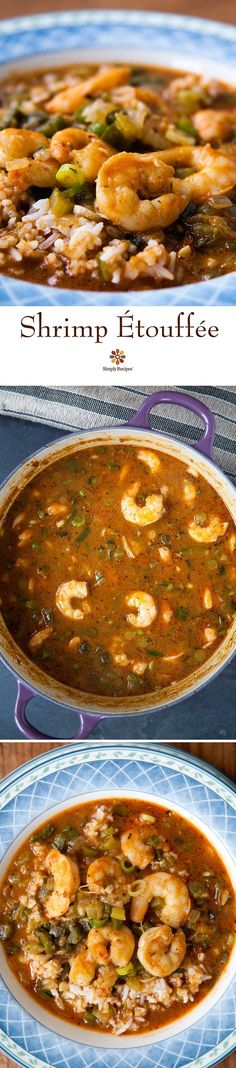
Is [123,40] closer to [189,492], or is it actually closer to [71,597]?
[189,492]

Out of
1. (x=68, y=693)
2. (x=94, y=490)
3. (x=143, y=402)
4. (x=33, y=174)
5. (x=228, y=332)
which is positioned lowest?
(x=68, y=693)

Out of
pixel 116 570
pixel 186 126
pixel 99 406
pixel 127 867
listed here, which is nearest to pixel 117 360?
pixel 99 406

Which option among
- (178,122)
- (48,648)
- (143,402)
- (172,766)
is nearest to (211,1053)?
(172,766)

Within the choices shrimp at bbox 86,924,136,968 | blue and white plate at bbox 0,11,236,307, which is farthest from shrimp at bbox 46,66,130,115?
shrimp at bbox 86,924,136,968

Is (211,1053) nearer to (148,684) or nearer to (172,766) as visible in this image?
(172,766)

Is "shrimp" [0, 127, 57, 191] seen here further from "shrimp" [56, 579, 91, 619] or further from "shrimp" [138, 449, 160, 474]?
"shrimp" [56, 579, 91, 619]

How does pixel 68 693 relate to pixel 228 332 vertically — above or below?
below

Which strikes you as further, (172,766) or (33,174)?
(172,766)
